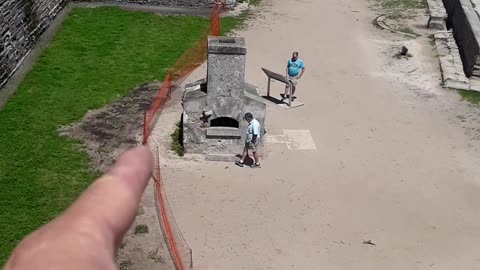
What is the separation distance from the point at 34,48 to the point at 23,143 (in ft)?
19.4

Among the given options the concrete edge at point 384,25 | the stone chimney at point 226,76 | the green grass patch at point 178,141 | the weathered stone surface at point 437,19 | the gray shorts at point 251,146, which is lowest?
the concrete edge at point 384,25

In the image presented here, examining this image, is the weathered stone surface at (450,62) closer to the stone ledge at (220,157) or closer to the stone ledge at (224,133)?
the stone ledge at (224,133)

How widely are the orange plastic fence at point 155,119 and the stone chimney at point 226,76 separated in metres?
1.66

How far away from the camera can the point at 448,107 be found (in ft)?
49.8

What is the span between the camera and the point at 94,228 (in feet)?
3.64

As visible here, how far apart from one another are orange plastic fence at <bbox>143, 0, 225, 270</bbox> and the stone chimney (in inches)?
65.3

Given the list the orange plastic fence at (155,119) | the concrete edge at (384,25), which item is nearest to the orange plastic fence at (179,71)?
the orange plastic fence at (155,119)

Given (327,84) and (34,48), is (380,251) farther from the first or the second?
(34,48)

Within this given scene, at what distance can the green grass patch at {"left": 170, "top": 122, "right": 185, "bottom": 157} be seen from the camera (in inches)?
484

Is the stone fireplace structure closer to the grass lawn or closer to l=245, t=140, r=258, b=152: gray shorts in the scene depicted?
l=245, t=140, r=258, b=152: gray shorts

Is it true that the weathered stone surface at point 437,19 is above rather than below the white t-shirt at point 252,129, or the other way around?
below

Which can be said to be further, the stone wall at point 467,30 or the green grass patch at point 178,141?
the stone wall at point 467,30

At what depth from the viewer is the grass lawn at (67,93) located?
34.1ft

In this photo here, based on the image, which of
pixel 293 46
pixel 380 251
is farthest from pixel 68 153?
pixel 293 46
